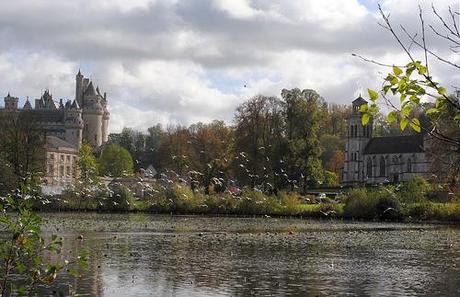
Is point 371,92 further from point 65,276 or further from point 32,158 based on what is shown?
point 32,158

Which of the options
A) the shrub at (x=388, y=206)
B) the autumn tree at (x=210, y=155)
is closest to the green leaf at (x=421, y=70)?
the shrub at (x=388, y=206)

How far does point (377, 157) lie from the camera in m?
99.9

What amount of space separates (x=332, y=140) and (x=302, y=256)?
83.0 metres

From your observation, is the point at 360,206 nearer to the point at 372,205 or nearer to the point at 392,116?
the point at 372,205

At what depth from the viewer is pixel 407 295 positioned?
14.8m

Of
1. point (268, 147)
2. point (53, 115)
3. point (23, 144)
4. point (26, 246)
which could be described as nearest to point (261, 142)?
point (268, 147)

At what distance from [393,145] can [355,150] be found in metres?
6.02

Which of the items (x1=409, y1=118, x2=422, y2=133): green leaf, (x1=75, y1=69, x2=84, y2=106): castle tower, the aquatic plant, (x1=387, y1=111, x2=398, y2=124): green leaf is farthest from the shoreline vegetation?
(x1=75, y1=69, x2=84, y2=106): castle tower

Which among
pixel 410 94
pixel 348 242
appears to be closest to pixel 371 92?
pixel 410 94

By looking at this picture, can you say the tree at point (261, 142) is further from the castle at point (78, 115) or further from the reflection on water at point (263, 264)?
the castle at point (78, 115)

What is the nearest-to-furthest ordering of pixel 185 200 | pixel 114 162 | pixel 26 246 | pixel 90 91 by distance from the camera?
pixel 26 246, pixel 185 200, pixel 114 162, pixel 90 91

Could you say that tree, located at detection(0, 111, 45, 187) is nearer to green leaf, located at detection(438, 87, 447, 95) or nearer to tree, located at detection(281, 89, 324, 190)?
tree, located at detection(281, 89, 324, 190)

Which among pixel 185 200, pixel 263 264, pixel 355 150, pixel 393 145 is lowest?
pixel 263 264

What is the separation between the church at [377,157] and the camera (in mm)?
96750
